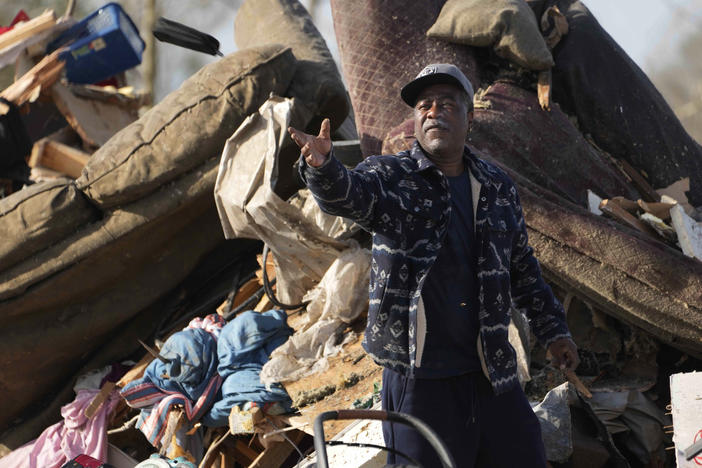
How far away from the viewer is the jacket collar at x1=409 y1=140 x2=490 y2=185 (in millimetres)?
2131

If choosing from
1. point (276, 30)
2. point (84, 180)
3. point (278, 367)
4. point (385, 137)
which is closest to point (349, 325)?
point (278, 367)

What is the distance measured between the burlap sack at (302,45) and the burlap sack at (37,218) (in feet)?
4.30

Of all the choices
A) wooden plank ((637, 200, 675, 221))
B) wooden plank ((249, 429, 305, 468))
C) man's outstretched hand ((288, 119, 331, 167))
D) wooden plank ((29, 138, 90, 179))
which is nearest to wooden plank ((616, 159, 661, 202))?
wooden plank ((637, 200, 675, 221))

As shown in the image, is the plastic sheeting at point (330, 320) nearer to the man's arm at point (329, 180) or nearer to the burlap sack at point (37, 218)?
the burlap sack at point (37, 218)

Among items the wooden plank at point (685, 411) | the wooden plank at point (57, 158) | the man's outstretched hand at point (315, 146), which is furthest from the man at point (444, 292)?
the wooden plank at point (57, 158)

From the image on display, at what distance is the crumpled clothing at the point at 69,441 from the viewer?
13.1 ft

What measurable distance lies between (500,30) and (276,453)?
2.41 m

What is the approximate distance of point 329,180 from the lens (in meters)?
1.87

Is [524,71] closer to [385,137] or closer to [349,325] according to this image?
[385,137]

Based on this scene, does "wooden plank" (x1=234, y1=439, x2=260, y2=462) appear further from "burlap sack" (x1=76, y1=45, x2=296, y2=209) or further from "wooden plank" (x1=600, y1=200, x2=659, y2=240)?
"wooden plank" (x1=600, y1=200, x2=659, y2=240)

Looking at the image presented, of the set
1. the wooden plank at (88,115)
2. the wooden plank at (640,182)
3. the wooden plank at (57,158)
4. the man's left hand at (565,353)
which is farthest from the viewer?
the wooden plank at (88,115)

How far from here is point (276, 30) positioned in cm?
518

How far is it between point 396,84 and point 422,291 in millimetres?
2213

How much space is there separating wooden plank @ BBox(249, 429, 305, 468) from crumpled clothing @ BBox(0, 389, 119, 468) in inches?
38.6
